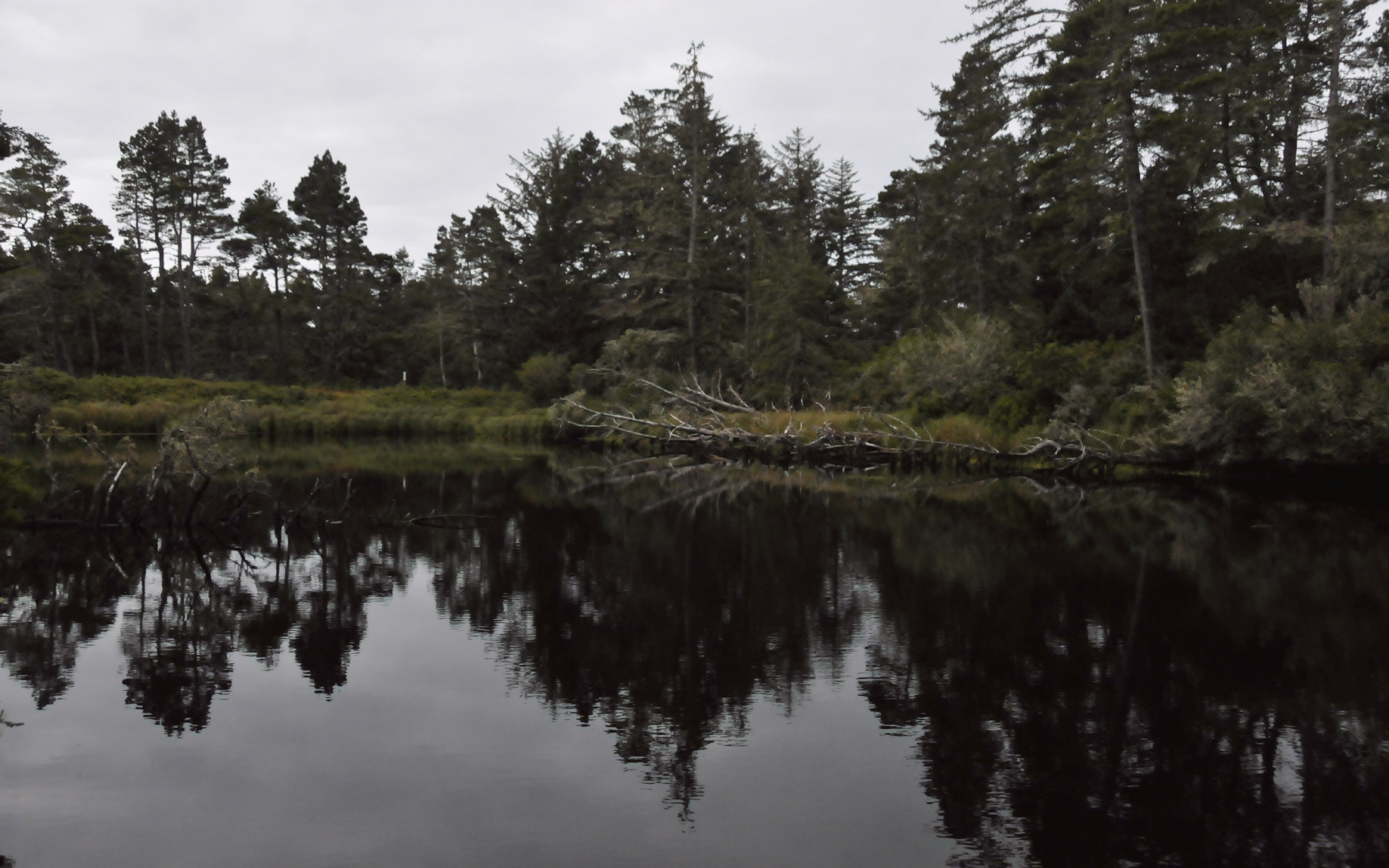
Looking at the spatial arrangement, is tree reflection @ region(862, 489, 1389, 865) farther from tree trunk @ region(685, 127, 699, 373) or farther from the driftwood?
tree trunk @ region(685, 127, 699, 373)

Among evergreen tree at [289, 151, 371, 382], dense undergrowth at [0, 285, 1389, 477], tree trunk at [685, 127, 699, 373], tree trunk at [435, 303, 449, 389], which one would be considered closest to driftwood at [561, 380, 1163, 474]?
dense undergrowth at [0, 285, 1389, 477]

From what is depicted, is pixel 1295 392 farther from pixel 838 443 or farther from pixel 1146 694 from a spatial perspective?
pixel 1146 694

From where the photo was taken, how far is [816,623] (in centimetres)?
1048

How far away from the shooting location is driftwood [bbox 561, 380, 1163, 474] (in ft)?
84.8

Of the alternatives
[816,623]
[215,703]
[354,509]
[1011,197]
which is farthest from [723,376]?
[215,703]

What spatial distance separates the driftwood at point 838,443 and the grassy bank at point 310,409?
8.70 m

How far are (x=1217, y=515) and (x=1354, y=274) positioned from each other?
27.6 feet

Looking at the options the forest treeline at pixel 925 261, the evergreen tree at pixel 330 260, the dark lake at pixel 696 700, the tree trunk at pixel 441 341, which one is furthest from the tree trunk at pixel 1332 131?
the evergreen tree at pixel 330 260

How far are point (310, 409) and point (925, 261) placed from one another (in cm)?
3180

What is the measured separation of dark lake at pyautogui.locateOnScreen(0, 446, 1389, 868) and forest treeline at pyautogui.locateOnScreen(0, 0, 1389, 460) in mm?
10756

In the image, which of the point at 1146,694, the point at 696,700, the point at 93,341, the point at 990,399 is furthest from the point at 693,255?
the point at 93,341

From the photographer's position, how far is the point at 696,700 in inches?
313

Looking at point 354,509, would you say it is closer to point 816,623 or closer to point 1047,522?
point 816,623

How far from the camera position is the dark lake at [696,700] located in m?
5.66
